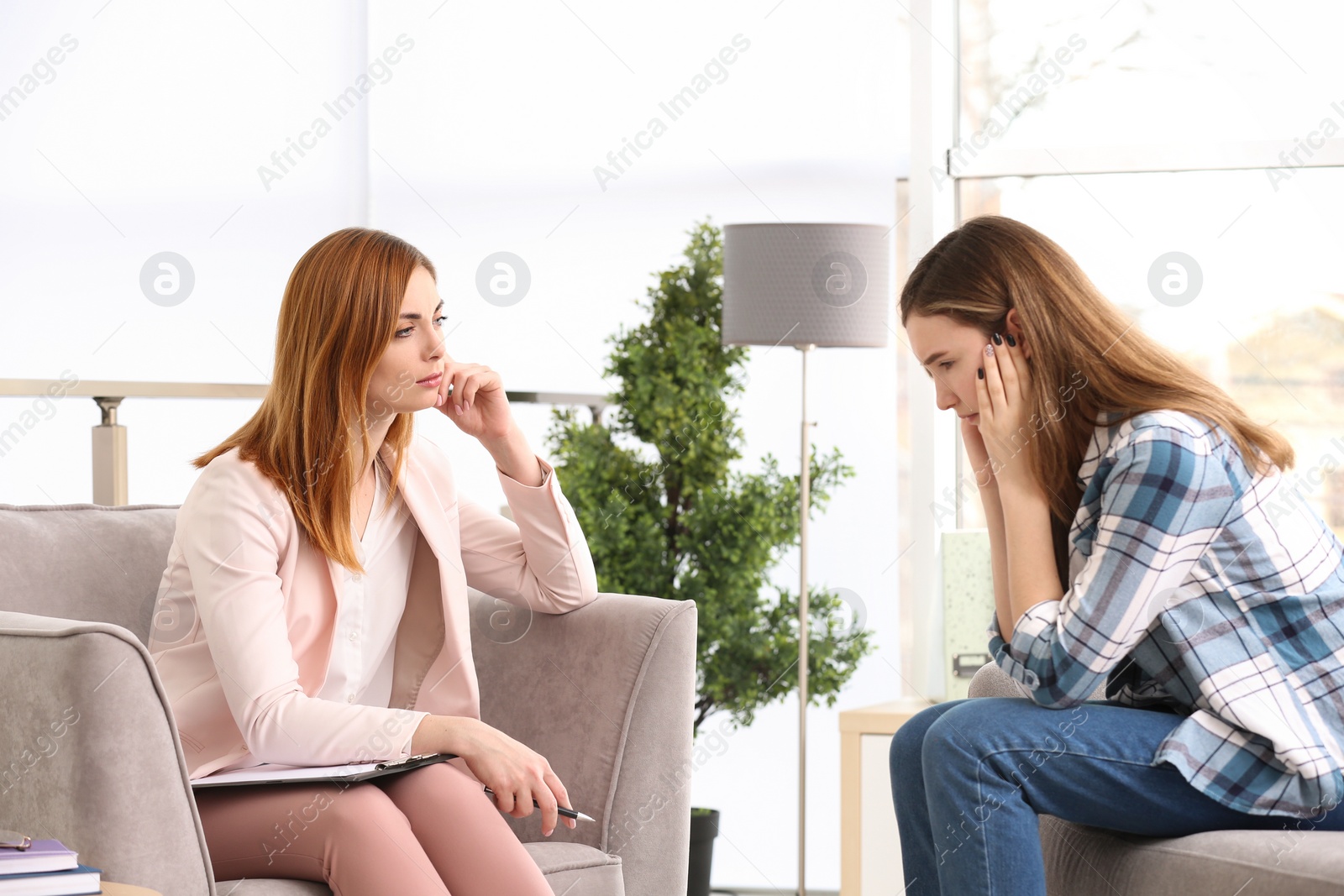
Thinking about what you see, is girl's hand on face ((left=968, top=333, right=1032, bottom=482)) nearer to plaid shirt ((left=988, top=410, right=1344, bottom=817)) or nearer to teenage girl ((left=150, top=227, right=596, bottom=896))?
plaid shirt ((left=988, top=410, right=1344, bottom=817))

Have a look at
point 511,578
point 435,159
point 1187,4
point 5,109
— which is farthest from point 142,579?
point 1187,4

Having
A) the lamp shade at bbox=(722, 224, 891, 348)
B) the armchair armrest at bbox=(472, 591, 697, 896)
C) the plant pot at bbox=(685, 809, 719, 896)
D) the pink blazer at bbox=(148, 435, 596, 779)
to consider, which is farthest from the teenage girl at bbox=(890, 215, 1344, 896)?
the plant pot at bbox=(685, 809, 719, 896)

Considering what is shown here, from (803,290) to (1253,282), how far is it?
1.13 metres

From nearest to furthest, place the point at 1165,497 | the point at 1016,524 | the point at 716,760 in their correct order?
the point at 1165,497, the point at 1016,524, the point at 716,760

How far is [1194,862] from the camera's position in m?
1.30

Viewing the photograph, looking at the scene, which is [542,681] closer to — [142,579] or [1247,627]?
[142,579]

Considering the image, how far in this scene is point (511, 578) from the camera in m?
1.84

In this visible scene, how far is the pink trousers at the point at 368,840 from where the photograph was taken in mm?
1324

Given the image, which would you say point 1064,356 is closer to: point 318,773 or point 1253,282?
point 318,773

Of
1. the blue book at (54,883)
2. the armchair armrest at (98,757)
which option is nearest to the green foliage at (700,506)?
the armchair armrest at (98,757)

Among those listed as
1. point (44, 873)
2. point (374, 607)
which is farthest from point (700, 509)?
point (44, 873)

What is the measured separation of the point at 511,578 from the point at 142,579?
513 mm

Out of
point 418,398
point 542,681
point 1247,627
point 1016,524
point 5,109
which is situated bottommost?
point 542,681

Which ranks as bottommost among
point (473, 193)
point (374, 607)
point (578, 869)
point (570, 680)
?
point (578, 869)
